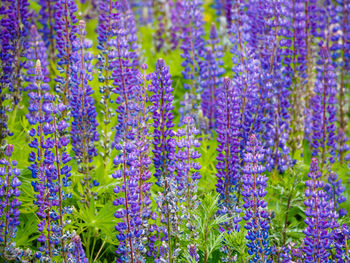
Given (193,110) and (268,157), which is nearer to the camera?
(268,157)

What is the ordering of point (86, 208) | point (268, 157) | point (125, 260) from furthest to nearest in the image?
point (268, 157)
point (86, 208)
point (125, 260)

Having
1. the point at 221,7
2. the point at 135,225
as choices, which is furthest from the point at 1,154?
the point at 221,7

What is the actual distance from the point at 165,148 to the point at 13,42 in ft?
6.91

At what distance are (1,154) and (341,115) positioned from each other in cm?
363

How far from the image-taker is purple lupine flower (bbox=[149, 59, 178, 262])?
11.3 feet

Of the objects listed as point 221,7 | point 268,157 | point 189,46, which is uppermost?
point 221,7

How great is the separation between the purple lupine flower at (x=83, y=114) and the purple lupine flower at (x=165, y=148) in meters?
0.62

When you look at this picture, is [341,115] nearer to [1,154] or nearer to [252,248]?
[252,248]

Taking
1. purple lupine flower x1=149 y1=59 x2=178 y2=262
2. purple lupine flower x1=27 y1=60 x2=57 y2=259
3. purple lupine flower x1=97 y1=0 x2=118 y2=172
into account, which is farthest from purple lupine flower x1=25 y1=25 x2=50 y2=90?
purple lupine flower x1=149 y1=59 x2=178 y2=262

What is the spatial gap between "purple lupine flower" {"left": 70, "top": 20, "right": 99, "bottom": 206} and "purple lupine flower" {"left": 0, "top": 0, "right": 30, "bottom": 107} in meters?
0.94

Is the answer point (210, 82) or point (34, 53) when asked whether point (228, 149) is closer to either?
point (210, 82)

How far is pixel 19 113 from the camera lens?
215 inches

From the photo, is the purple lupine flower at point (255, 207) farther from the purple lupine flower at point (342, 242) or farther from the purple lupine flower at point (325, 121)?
the purple lupine flower at point (325, 121)

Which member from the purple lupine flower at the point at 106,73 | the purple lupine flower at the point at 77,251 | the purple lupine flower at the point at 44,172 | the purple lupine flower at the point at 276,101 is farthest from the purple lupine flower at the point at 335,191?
the purple lupine flower at the point at 44,172
